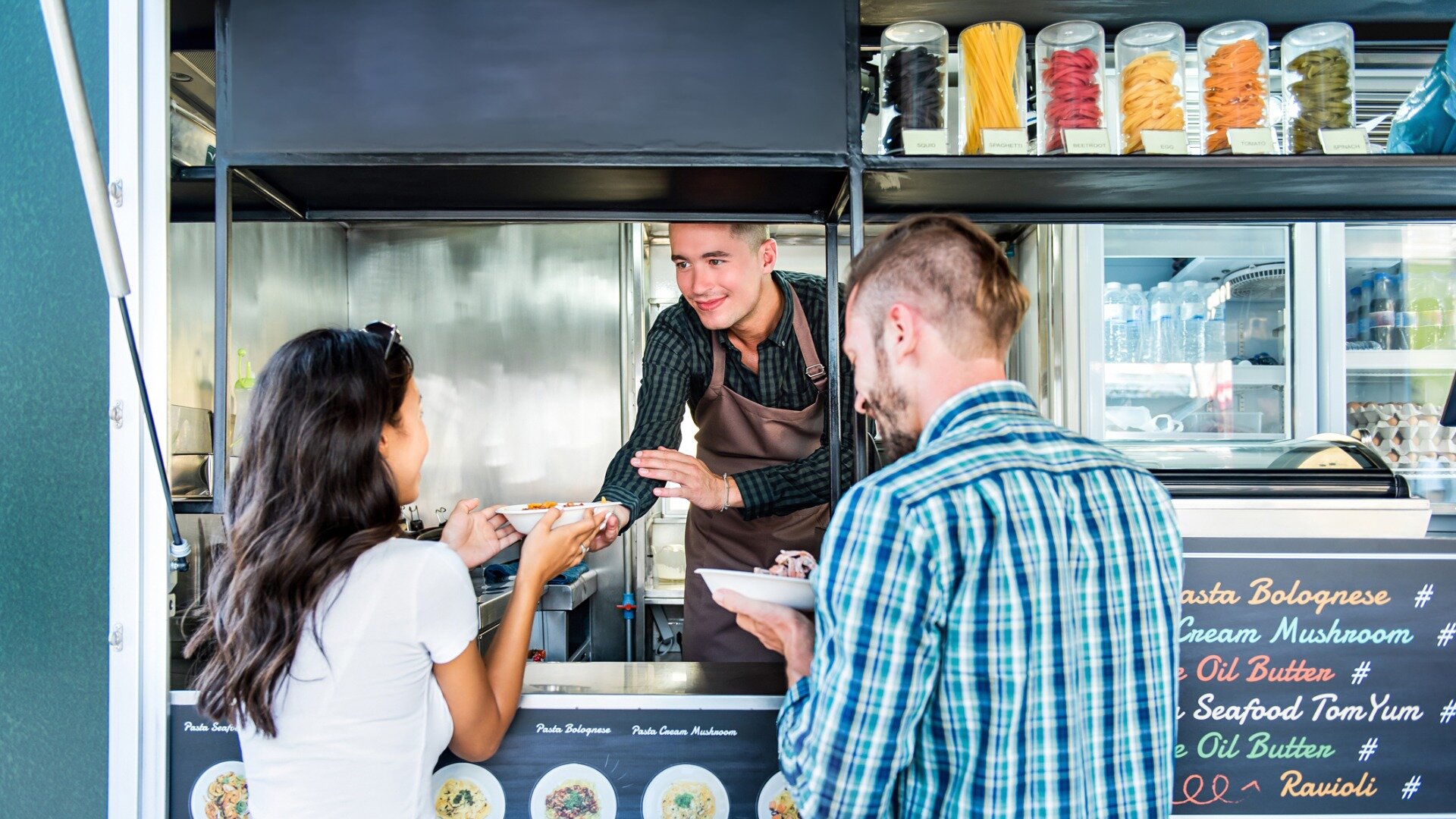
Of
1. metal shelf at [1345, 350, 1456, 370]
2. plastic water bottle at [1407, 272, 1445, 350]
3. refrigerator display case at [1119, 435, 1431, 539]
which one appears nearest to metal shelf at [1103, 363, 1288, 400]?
metal shelf at [1345, 350, 1456, 370]

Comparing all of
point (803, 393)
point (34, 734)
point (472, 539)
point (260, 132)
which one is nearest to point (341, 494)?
point (472, 539)

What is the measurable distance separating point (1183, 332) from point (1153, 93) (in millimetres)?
2417

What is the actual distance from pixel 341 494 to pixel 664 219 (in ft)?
3.16

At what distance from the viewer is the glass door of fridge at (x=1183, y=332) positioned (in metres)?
3.67

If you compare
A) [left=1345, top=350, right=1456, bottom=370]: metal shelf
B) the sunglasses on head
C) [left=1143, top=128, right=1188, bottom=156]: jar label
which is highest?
[left=1143, top=128, right=1188, bottom=156]: jar label

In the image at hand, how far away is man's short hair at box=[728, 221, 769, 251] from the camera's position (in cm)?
221

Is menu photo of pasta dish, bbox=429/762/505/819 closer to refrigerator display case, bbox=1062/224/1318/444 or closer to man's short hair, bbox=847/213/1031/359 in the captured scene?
man's short hair, bbox=847/213/1031/359

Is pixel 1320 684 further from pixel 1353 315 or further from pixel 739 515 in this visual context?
pixel 1353 315

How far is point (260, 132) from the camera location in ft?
5.41

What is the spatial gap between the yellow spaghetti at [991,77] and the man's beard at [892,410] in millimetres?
737

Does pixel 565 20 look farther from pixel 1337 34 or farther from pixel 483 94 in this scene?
pixel 1337 34

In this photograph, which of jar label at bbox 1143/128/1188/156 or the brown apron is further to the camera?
the brown apron

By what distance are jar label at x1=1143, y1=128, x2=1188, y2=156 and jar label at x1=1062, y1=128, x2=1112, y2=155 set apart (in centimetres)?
7

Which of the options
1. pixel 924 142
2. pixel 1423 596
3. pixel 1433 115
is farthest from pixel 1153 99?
pixel 1423 596
